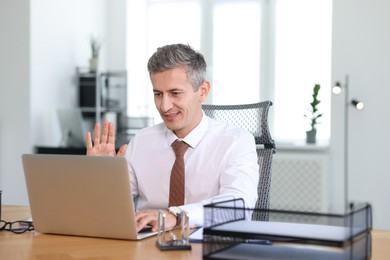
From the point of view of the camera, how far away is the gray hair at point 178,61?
77.6 inches

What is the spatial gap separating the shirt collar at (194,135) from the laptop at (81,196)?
581 mm

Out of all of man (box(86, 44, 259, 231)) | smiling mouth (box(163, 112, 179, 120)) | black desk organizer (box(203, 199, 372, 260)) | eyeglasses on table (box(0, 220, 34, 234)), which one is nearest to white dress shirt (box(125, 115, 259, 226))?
man (box(86, 44, 259, 231))

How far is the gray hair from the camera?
1.97 metres

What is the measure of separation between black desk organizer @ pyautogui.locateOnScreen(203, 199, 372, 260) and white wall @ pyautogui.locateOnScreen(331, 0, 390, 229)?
326cm

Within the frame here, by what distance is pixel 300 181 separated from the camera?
4758 millimetres

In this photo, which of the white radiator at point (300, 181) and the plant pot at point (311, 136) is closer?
the white radiator at point (300, 181)

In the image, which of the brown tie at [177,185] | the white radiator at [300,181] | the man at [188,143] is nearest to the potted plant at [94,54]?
the white radiator at [300,181]

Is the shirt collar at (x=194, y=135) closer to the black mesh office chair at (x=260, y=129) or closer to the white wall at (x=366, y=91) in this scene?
the black mesh office chair at (x=260, y=129)

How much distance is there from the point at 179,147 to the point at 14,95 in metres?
3.06

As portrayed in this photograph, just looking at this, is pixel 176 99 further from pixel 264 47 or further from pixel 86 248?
pixel 264 47

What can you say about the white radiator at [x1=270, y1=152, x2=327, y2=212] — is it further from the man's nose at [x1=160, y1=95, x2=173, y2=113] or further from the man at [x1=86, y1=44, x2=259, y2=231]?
the man's nose at [x1=160, y1=95, x2=173, y2=113]

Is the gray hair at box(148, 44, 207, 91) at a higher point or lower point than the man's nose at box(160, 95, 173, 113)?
higher

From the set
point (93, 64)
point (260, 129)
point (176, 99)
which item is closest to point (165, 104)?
point (176, 99)

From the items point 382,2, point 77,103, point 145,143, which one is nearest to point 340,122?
point 382,2
